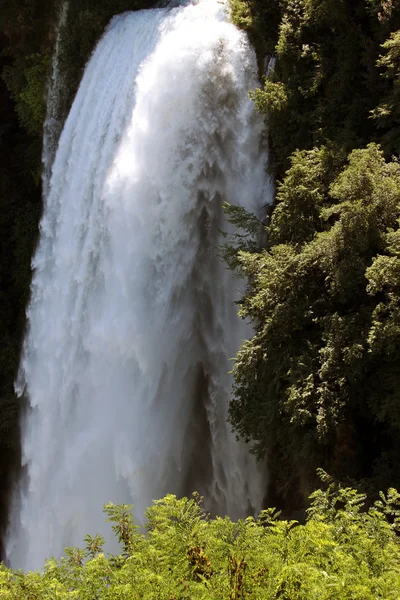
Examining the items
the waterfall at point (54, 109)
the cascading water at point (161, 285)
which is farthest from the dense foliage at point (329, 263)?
the waterfall at point (54, 109)

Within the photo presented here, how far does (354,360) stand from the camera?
6965 mm

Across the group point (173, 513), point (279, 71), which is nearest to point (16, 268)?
point (279, 71)

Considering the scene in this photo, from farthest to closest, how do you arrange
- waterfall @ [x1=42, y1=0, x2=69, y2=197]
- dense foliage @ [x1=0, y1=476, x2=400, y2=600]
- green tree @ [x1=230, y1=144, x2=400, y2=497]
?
waterfall @ [x1=42, y1=0, x2=69, y2=197]
green tree @ [x1=230, y1=144, x2=400, y2=497]
dense foliage @ [x1=0, y1=476, x2=400, y2=600]

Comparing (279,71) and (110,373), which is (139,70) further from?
(110,373)

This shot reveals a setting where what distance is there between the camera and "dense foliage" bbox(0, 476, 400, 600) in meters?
3.71

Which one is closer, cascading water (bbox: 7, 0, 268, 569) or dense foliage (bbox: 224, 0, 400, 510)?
dense foliage (bbox: 224, 0, 400, 510)

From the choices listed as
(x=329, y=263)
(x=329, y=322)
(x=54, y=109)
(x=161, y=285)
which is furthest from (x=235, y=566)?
(x=54, y=109)

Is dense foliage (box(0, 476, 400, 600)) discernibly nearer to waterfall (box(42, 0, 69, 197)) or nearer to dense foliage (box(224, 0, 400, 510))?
dense foliage (box(224, 0, 400, 510))

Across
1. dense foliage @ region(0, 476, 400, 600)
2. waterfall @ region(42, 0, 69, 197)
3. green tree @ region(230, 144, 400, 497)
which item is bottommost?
dense foliage @ region(0, 476, 400, 600)

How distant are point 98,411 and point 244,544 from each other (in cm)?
785

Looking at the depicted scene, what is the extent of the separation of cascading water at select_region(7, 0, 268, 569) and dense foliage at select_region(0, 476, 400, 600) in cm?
595

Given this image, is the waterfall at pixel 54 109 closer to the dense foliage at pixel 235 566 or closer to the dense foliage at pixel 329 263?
the dense foliage at pixel 329 263

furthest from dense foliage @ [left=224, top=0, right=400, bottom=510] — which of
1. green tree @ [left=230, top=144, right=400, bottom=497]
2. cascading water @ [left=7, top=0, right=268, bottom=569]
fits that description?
cascading water @ [left=7, top=0, right=268, bottom=569]

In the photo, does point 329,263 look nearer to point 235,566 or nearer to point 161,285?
point 161,285
